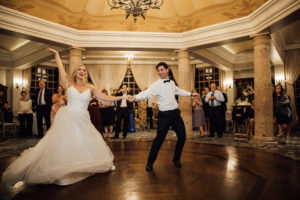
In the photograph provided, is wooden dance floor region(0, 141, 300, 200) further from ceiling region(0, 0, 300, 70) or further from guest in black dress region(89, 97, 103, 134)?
ceiling region(0, 0, 300, 70)

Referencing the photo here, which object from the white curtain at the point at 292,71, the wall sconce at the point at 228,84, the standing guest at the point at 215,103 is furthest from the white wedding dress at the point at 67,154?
the white curtain at the point at 292,71

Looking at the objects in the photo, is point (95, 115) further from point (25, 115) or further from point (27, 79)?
point (27, 79)

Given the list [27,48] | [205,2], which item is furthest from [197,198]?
[27,48]

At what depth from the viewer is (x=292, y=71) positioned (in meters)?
10.5

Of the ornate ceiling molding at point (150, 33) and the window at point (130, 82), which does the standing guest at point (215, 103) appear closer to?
the ornate ceiling molding at point (150, 33)

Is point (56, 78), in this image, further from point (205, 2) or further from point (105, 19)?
point (205, 2)

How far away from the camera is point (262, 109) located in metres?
5.79

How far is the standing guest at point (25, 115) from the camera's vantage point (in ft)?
24.5

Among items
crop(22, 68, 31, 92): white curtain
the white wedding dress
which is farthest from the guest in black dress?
crop(22, 68, 31, 92): white curtain

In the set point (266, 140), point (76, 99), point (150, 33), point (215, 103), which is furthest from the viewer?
point (150, 33)

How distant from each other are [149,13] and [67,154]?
561 cm

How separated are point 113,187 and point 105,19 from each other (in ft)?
18.7

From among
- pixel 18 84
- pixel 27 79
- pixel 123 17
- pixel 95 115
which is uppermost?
pixel 123 17

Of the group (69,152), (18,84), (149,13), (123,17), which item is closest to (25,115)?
(18,84)
